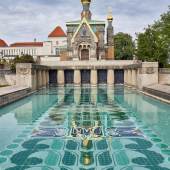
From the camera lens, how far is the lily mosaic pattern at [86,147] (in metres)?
8.16

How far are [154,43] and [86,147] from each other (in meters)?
32.4

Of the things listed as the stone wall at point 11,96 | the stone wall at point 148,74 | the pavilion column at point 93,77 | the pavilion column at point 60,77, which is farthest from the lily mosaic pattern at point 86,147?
the pavilion column at point 60,77

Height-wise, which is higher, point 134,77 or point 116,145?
point 134,77

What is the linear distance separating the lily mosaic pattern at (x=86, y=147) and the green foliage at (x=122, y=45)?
175ft

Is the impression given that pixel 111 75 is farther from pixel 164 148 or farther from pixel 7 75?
pixel 164 148

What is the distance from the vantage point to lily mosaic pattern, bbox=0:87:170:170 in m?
8.16

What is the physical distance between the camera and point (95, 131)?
1240 cm

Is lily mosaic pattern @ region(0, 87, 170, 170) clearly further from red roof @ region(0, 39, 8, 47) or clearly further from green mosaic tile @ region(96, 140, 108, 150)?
red roof @ region(0, 39, 8, 47)

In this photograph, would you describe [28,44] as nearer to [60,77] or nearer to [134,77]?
[60,77]

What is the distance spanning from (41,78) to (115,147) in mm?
30656

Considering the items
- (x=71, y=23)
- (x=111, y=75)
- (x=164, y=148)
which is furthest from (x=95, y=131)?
(x=71, y=23)

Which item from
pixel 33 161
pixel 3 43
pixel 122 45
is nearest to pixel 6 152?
pixel 33 161

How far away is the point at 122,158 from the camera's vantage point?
872cm

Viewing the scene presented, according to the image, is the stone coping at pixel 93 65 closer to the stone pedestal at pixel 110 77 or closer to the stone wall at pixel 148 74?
the stone pedestal at pixel 110 77
